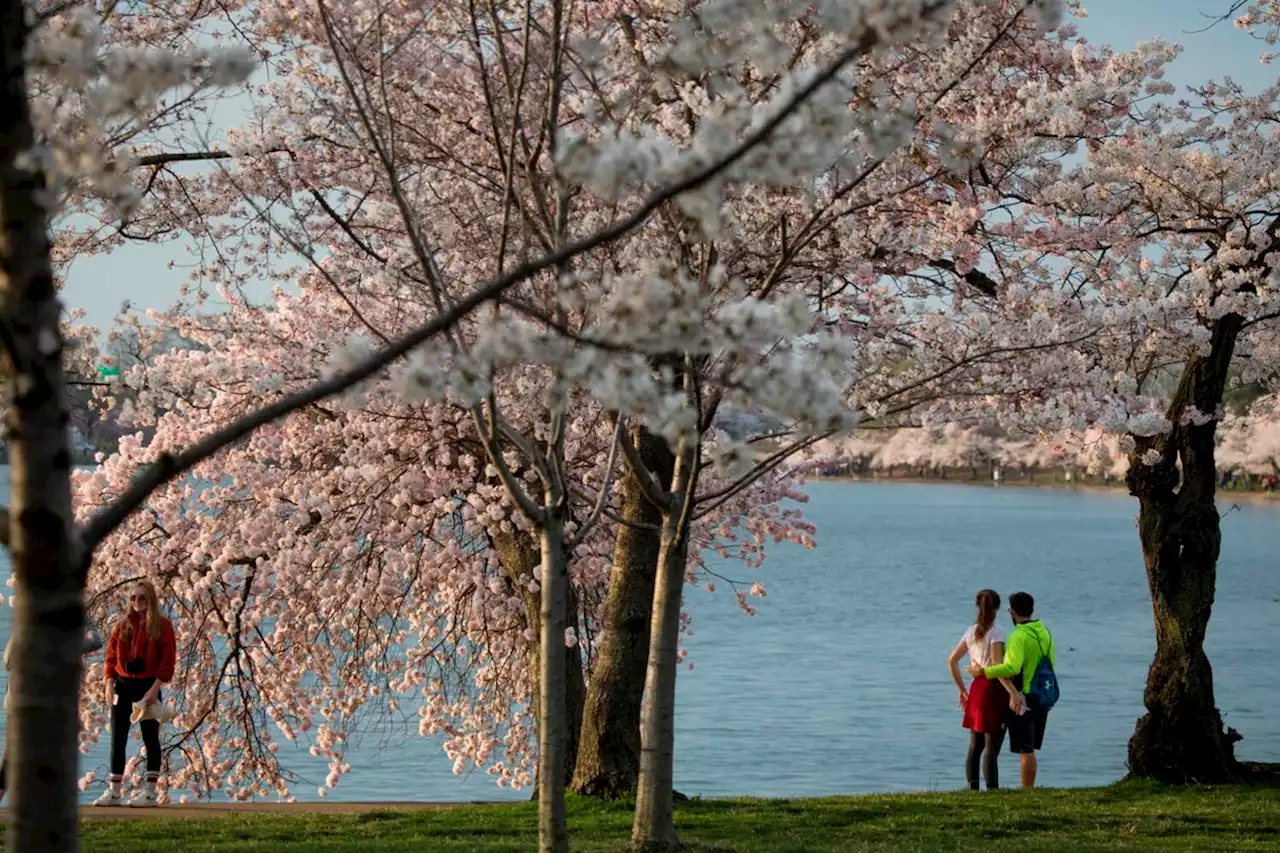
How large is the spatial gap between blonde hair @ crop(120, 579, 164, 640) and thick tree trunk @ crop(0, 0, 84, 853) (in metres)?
6.83

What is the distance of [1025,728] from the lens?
36.1 feet

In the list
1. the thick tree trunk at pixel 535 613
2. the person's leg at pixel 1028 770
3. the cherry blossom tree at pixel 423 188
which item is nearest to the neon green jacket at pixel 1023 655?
the person's leg at pixel 1028 770

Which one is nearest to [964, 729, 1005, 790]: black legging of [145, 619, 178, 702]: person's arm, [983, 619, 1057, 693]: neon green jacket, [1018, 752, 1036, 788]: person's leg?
[1018, 752, 1036, 788]: person's leg

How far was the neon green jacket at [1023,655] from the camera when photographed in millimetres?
10719

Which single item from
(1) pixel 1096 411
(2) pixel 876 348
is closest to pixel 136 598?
(2) pixel 876 348

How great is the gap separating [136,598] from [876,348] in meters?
4.72

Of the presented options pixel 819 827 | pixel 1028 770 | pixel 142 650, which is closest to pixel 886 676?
pixel 1028 770

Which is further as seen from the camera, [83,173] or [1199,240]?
[1199,240]

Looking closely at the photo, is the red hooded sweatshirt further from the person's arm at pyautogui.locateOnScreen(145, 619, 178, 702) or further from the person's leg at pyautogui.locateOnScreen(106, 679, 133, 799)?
the person's leg at pyautogui.locateOnScreen(106, 679, 133, 799)

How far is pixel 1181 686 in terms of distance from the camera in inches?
443

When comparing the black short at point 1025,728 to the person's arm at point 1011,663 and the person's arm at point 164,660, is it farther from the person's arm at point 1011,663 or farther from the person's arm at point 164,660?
the person's arm at point 164,660

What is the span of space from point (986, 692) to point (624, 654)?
108 inches

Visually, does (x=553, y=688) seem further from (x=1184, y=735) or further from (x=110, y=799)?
(x=1184, y=735)

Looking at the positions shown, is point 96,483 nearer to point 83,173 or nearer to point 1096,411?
point 1096,411
